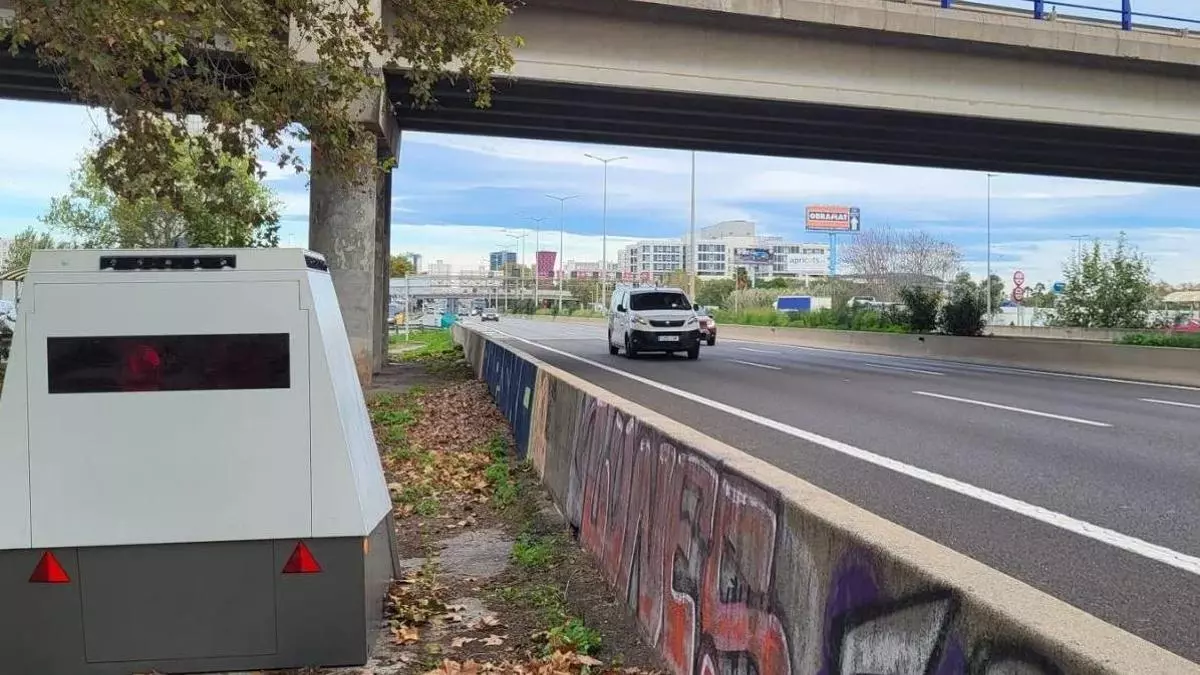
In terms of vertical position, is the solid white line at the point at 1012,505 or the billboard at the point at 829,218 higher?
the billboard at the point at 829,218

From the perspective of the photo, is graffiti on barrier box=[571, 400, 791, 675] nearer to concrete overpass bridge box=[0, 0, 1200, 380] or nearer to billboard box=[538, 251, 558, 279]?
concrete overpass bridge box=[0, 0, 1200, 380]

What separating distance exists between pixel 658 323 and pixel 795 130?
5859 mm

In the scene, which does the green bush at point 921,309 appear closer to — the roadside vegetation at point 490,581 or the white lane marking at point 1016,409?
A: the white lane marking at point 1016,409

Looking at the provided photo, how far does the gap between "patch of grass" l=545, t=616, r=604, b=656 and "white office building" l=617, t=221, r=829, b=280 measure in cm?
14693

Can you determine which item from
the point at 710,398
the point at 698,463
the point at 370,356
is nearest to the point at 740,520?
the point at 698,463

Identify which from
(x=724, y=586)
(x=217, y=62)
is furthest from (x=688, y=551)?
(x=217, y=62)

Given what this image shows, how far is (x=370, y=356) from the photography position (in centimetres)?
1808

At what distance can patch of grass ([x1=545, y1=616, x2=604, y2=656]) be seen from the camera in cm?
503

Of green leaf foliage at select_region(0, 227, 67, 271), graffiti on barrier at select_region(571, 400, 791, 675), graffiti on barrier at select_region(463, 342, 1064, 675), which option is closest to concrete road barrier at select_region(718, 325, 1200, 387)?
graffiti on barrier at select_region(463, 342, 1064, 675)

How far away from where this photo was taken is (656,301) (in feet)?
86.8

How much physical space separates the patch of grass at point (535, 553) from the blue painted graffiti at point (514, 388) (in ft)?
10.1

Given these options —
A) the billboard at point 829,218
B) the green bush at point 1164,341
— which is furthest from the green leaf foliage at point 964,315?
the billboard at point 829,218

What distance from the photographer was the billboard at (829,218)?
11950 centimetres

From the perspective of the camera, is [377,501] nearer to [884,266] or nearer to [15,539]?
[15,539]
